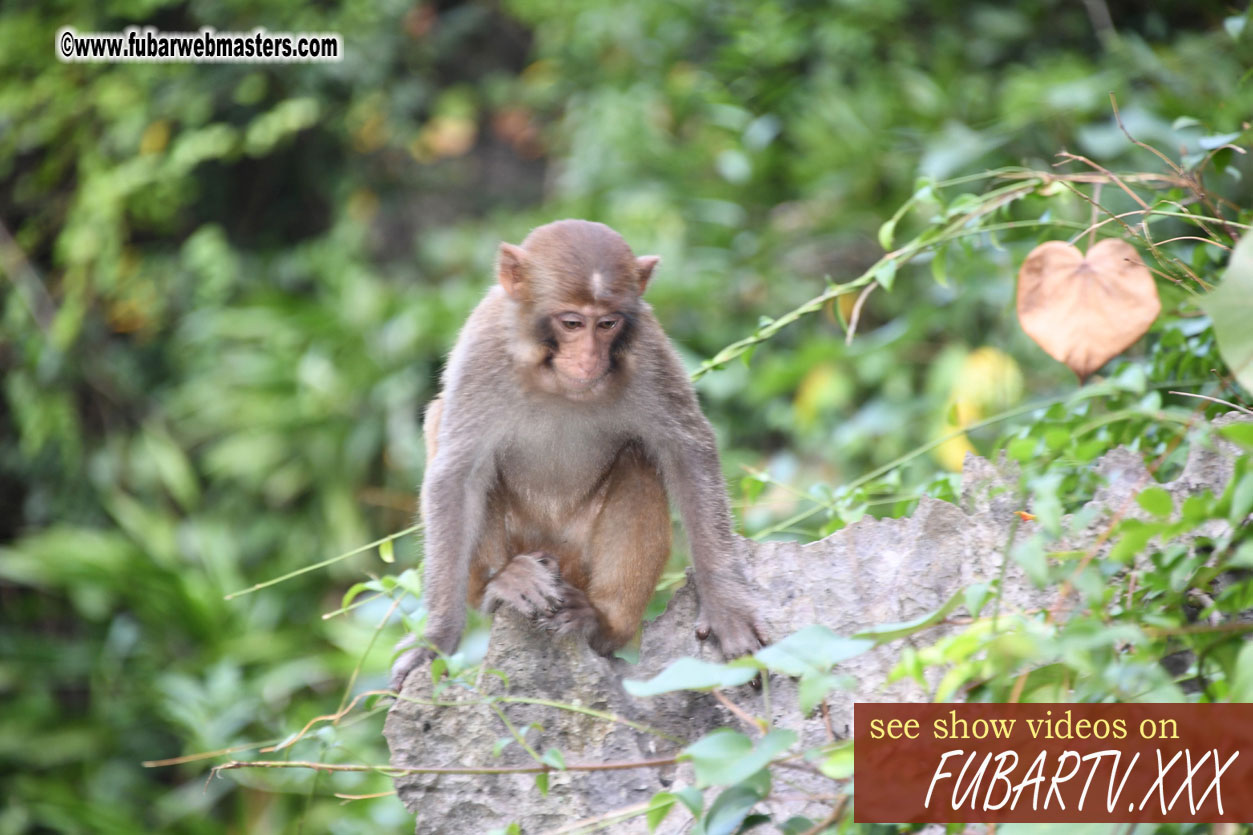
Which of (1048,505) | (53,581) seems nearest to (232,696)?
(53,581)

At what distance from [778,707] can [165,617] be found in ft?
16.5

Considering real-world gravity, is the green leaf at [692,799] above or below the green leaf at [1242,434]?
below

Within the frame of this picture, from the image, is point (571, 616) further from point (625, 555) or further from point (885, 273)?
point (885, 273)

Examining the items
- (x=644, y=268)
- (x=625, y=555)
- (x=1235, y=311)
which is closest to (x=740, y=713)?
(x=1235, y=311)

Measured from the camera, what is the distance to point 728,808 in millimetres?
1851

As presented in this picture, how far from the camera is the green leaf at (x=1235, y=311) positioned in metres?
1.74

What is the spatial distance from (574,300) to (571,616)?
0.79 metres

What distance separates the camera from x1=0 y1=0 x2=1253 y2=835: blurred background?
580cm

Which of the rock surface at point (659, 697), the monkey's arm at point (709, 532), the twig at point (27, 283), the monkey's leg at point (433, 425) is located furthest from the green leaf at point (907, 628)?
the twig at point (27, 283)

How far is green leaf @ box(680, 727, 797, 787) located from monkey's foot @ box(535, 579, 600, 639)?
3.40ft

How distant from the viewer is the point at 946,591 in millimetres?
2492

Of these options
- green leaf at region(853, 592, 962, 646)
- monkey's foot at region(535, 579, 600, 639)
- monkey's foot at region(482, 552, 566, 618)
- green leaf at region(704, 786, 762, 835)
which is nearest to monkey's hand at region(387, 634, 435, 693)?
monkey's foot at region(482, 552, 566, 618)

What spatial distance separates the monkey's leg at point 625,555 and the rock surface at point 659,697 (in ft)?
1.42

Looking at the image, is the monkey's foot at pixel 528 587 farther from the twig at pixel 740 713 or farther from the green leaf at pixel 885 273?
the green leaf at pixel 885 273
